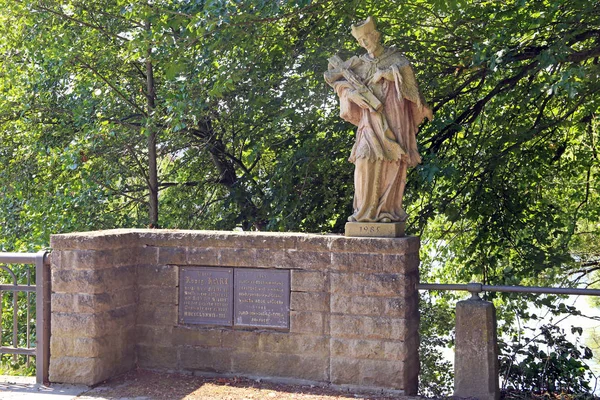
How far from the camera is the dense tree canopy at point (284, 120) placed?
1027 centimetres

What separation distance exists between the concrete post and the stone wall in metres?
0.45

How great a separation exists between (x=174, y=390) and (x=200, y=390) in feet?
0.81

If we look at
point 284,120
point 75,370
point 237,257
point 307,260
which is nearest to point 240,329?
point 237,257

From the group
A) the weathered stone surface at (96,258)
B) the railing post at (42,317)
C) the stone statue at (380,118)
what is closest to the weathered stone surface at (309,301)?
the stone statue at (380,118)

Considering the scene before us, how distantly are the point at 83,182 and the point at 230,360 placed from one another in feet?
22.9

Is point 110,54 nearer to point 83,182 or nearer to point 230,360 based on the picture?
point 83,182

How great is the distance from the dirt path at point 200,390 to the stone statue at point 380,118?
167 cm

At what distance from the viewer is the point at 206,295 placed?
7.70 metres

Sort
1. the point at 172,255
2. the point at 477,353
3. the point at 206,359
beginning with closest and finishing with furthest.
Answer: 1. the point at 477,353
2. the point at 206,359
3. the point at 172,255

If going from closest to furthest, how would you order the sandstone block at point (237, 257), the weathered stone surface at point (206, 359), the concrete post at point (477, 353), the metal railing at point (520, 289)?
the metal railing at point (520, 289) < the concrete post at point (477, 353) < the sandstone block at point (237, 257) < the weathered stone surface at point (206, 359)

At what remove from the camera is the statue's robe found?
7.19 meters

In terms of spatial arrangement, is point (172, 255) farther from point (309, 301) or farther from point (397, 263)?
point (397, 263)

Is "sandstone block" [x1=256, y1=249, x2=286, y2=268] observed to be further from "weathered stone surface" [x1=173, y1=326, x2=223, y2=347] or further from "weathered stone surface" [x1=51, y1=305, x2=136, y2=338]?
"weathered stone surface" [x1=51, y1=305, x2=136, y2=338]

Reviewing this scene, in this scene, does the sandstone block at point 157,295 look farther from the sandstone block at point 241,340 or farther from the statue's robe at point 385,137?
the statue's robe at point 385,137
